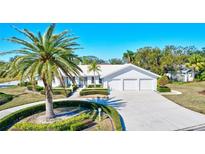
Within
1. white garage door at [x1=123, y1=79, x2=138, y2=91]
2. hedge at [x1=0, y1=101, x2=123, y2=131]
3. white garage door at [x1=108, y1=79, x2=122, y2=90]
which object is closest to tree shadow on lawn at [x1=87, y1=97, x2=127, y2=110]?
hedge at [x1=0, y1=101, x2=123, y2=131]

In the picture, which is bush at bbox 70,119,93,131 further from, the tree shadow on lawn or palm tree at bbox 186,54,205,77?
palm tree at bbox 186,54,205,77

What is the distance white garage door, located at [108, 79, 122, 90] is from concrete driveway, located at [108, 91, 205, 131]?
6831 millimetres

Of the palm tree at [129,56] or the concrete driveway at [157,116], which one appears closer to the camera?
the concrete driveway at [157,116]

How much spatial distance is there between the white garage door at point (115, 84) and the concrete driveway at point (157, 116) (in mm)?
6831

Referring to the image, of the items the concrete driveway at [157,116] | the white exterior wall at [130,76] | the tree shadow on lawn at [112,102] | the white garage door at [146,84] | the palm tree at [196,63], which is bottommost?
the concrete driveway at [157,116]

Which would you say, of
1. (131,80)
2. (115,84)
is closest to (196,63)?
(131,80)

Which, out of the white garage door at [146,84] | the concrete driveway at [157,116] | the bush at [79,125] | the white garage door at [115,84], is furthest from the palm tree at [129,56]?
the bush at [79,125]

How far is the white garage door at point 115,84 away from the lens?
81.8ft

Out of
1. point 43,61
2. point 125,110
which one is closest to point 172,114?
point 125,110

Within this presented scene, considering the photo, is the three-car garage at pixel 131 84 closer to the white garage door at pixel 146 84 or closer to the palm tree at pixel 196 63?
the white garage door at pixel 146 84

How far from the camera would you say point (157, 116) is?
13594 millimetres

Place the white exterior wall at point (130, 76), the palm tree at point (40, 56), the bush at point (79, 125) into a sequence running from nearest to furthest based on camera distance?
1. the bush at point (79, 125)
2. the palm tree at point (40, 56)
3. the white exterior wall at point (130, 76)
